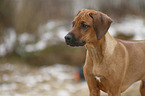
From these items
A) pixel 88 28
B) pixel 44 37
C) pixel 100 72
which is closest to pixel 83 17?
pixel 88 28

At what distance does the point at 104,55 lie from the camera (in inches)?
53.6

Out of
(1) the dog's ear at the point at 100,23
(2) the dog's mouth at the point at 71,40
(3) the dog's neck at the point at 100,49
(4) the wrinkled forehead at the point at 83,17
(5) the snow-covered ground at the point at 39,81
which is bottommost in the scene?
(5) the snow-covered ground at the point at 39,81

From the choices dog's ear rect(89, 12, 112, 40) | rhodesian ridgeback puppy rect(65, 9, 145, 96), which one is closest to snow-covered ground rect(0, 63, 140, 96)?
rhodesian ridgeback puppy rect(65, 9, 145, 96)

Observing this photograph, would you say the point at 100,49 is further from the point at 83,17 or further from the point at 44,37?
the point at 44,37

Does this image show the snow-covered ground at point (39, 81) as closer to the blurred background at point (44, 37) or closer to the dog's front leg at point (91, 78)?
the blurred background at point (44, 37)

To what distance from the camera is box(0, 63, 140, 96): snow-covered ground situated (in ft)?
12.4

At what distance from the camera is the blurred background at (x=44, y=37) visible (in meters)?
4.64

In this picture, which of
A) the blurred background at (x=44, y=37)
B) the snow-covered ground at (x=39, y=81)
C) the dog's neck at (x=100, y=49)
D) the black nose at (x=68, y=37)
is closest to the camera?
the black nose at (x=68, y=37)

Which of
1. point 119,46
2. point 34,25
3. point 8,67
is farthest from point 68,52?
point 119,46

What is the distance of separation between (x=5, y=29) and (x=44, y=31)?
47.5 inches

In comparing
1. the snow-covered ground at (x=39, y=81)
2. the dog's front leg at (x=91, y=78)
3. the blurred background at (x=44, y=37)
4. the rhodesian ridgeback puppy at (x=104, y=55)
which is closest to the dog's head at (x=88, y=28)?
the rhodesian ridgeback puppy at (x=104, y=55)

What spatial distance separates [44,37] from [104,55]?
4588 millimetres

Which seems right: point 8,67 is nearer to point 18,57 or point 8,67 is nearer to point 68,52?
point 18,57

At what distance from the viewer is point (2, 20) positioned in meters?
5.31
